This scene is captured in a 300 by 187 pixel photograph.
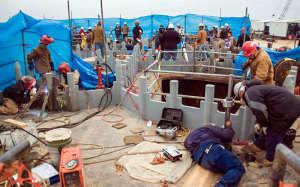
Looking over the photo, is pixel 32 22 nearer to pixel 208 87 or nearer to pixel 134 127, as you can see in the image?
pixel 134 127

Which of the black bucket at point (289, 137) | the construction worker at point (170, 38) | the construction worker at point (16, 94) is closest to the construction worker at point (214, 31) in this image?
the construction worker at point (170, 38)

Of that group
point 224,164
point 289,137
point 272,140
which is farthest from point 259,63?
point 224,164

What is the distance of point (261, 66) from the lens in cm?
591

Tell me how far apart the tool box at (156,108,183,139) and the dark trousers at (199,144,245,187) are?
1.34 meters

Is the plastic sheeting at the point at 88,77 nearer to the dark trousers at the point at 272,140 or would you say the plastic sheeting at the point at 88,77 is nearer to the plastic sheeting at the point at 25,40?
the plastic sheeting at the point at 25,40

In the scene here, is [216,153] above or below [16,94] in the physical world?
below

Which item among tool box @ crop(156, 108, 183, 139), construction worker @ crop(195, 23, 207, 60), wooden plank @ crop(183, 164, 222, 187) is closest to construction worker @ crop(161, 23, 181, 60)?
construction worker @ crop(195, 23, 207, 60)

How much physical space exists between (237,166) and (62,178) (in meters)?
2.82

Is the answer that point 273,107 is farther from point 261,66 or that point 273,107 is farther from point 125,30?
point 125,30

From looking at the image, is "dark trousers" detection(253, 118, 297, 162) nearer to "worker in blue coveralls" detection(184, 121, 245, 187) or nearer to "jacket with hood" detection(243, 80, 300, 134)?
"jacket with hood" detection(243, 80, 300, 134)

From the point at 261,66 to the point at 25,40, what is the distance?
8.42 meters

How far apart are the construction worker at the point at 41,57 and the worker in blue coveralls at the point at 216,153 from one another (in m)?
5.92

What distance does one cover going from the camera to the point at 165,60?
12102 millimetres

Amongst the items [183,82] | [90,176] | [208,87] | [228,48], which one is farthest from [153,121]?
[228,48]
